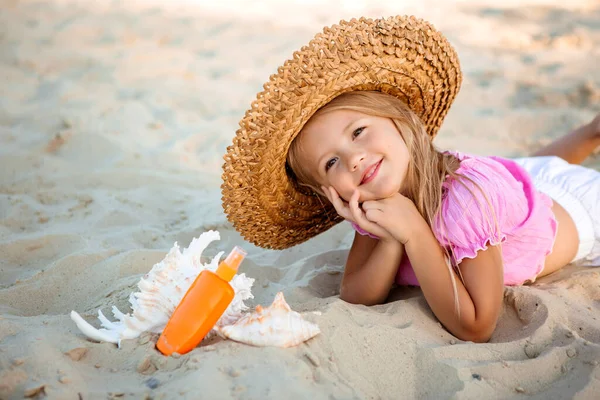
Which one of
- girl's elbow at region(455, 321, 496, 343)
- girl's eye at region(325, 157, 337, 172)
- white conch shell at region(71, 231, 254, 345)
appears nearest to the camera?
white conch shell at region(71, 231, 254, 345)

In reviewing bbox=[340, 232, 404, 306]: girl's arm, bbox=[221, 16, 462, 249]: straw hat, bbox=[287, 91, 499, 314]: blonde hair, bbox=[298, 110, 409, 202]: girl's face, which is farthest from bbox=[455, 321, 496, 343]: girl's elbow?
bbox=[221, 16, 462, 249]: straw hat

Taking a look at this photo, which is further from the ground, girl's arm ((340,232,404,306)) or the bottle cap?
the bottle cap

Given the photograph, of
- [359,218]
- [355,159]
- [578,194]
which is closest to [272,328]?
[359,218]

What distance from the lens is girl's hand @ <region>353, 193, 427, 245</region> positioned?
2340 mm

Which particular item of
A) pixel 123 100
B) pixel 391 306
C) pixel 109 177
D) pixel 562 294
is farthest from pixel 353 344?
pixel 123 100

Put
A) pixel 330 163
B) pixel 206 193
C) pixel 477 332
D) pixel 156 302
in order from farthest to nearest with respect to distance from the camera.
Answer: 1. pixel 206 193
2. pixel 330 163
3. pixel 477 332
4. pixel 156 302

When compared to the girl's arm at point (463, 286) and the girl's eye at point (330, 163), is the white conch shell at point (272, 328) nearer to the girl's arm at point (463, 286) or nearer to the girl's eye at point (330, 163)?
the girl's arm at point (463, 286)

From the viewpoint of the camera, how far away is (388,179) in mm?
2404

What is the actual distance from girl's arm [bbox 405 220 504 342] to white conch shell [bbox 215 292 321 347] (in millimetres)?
675

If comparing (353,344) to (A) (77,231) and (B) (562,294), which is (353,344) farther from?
(A) (77,231)

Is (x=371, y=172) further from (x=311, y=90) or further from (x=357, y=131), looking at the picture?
(x=311, y=90)

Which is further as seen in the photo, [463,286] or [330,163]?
[330,163]

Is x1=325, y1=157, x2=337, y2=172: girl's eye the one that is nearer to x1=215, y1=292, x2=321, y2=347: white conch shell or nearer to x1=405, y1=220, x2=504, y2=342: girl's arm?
x1=405, y1=220, x2=504, y2=342: girl's arm

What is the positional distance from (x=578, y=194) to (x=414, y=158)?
124cm
